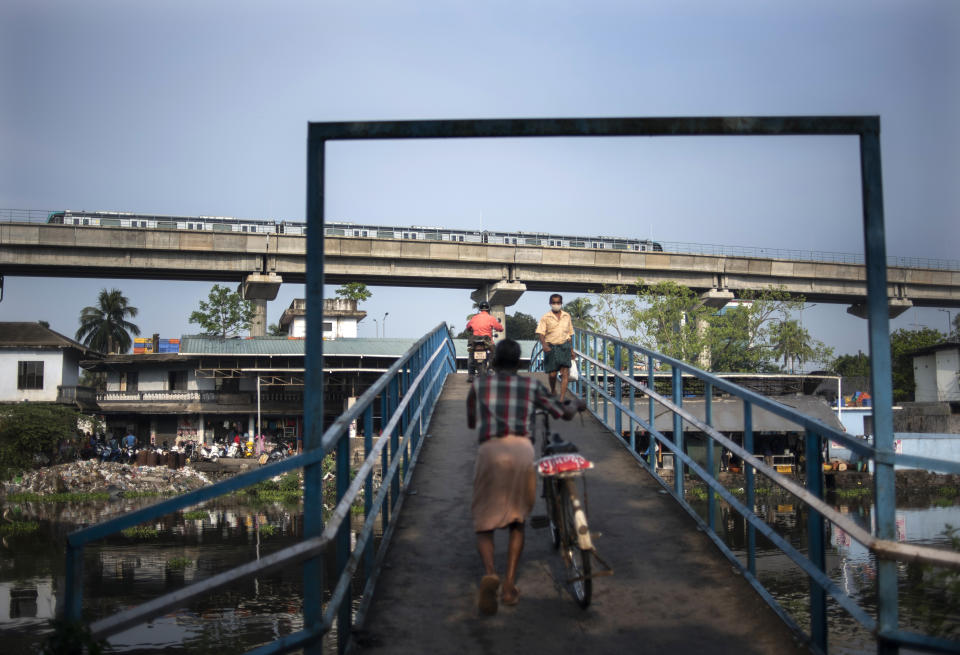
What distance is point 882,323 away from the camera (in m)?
4.27

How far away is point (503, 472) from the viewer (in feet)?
16.7

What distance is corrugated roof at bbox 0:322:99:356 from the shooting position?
47.5 meters

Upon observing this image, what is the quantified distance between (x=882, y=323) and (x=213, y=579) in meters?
3.61

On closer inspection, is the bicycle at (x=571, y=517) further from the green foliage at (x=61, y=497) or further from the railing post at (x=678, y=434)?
the green foliage at (x=61, y=497)

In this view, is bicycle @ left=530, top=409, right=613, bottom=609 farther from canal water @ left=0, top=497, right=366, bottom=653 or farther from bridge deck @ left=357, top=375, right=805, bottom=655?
canal water @ left=0, top=497, right=366, bottom=653

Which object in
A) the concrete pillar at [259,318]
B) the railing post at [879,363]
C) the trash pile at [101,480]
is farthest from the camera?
the concrete pillar at [259,318]

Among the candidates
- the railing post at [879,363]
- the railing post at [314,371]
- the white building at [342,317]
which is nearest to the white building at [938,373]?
the white building at [342,317]

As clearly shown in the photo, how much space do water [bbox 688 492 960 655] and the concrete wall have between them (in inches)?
1465

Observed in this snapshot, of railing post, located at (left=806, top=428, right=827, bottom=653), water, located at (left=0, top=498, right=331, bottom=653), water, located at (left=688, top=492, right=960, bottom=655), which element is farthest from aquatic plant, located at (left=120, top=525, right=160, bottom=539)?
railing post, located at (left=806, top=428, right=827, bottom=653)

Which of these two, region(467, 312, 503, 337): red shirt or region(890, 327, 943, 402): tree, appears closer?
region(467, 312, 503, 337): red shirt

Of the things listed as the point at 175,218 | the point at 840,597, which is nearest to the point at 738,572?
the point at 840,597

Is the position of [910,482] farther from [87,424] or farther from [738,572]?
[87,424]

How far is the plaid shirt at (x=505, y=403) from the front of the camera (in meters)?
5.22

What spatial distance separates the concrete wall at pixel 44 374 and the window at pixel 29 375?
0.18m
